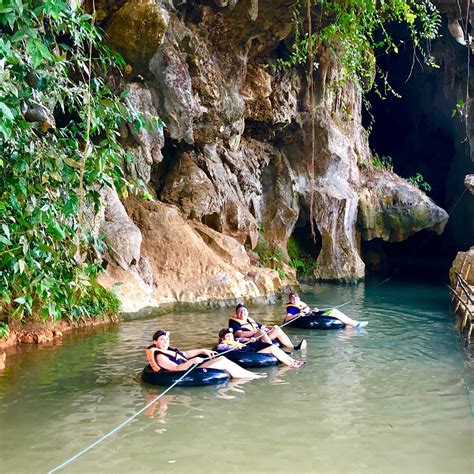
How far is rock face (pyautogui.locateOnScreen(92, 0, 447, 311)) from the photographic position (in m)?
13.9

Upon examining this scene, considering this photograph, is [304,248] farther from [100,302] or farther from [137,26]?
[137,26]

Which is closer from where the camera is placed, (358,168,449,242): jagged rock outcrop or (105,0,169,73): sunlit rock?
(105,0,169,73): sunlit rock

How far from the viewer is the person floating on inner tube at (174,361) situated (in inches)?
309

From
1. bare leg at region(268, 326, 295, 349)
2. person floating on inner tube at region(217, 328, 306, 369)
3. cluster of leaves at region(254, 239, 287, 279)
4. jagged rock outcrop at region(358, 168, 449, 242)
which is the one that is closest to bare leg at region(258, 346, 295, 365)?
person floating on inner tube at region(217, 328, 306, 369)

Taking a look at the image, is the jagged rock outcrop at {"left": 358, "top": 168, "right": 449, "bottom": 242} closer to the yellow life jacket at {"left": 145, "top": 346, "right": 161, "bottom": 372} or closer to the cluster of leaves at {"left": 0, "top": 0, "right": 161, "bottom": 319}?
the yellow life jacket at {"left": 145, "top": 346, "right": 161, "bottom": 372}

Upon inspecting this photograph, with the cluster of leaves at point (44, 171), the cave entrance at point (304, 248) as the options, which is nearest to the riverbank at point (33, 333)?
the cluster of leaves at point (44, 171)

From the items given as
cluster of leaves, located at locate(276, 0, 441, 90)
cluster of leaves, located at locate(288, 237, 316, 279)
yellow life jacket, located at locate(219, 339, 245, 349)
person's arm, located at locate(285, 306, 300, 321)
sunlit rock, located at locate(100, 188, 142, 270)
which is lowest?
yellow life jacket, located at locate(219, 339, 245, 349)

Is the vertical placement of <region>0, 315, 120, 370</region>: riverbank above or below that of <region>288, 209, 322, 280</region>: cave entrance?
below

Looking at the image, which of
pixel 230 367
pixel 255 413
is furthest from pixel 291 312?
pixel 255 413

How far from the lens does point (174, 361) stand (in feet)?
A: 26.0

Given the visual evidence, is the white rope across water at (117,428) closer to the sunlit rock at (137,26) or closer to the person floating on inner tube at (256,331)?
the person floating on inner tube at (256,331)

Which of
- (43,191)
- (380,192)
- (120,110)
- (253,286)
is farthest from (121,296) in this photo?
(380,192)

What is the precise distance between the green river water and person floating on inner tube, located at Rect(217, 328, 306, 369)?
272mm

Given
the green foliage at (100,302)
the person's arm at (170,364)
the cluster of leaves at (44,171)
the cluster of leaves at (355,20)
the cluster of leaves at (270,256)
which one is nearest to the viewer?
the cluster of leaves at (44,171)
